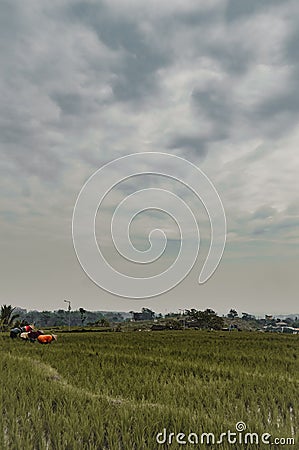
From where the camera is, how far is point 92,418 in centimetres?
299

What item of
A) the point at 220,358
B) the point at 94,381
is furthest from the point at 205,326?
the point at 94,381

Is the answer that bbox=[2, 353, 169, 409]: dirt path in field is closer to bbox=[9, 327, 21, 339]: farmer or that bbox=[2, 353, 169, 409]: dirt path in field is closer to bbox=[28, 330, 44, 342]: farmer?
bbox=[28, 330, 44, 342]: farmer

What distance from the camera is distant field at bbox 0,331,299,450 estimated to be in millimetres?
2750

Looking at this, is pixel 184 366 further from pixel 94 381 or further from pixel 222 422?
pixel 222 422

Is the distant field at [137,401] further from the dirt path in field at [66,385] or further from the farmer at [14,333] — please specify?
the farmer at [14,333]

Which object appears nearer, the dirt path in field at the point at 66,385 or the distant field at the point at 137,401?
the distant field at the point at 137,401

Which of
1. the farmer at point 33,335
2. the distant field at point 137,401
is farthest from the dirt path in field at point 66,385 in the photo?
the farmer at point 33,335

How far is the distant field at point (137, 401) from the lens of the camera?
2750 millimetres

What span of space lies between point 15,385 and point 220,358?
3272 millimetres

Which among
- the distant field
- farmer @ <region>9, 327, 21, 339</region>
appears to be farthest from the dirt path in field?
farmer @ <region>9, 327, 21, 339</region>

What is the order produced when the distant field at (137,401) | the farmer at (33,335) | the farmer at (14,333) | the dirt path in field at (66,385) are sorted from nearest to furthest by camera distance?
the distant field at (137,401) < the dirt path in field at (66,385) < the farmer at (33,335) < the farmer at (14,333)

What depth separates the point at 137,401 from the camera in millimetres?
3482

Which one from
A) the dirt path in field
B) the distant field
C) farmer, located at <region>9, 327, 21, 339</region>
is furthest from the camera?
farmer, located at <region>9, 327, 21, 339</region>

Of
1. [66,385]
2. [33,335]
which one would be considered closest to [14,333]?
[33,335]
